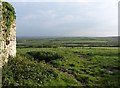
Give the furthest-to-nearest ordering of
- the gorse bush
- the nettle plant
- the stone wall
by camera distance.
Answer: the nettle plant < the stone wall < the gorse bush

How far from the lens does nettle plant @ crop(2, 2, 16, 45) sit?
64.2 ft

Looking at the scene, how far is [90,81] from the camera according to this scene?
20609 mm

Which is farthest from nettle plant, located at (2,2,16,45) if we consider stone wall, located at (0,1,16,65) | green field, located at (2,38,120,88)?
green field, located at (2,38,120,88)

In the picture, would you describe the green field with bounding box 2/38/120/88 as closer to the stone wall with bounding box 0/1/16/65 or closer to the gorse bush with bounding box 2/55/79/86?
the gorse bush with bounding box 2/55/79/86

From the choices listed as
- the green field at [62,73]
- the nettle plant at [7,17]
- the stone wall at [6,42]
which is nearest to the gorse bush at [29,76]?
the green field at [62,73]

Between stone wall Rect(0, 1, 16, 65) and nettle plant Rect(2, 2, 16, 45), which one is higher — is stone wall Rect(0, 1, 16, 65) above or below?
below

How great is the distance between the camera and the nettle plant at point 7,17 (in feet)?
64.2

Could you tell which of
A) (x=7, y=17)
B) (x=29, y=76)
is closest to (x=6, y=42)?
(x=7, y=17)

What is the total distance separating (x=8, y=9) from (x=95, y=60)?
39.7 ft

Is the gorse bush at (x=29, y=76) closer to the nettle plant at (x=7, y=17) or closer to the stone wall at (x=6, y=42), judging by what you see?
the stone wall at (x=6, y=42)

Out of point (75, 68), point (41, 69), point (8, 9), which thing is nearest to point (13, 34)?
point (8, 9)

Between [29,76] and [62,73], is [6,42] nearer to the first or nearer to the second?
[29,76]

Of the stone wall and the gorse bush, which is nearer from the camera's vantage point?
the gorse bush

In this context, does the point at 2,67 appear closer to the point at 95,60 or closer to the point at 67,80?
the point at 67,80
